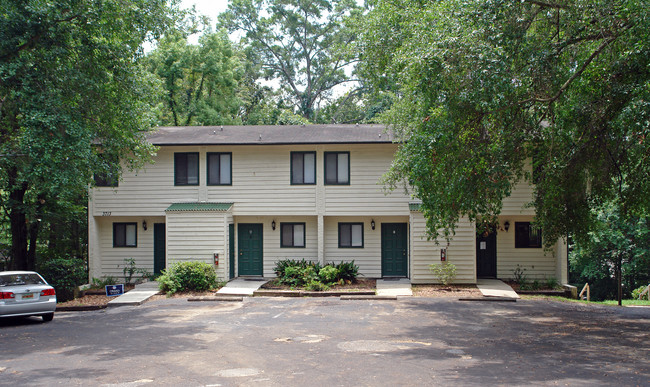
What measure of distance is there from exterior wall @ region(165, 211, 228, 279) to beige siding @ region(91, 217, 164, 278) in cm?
215

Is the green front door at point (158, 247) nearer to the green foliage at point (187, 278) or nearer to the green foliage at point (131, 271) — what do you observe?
the green foliage at point (131, 271)

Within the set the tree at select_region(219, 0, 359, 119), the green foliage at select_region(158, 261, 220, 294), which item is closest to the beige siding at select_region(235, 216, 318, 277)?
the green foliage at select_region(158, 261, 220, 294)

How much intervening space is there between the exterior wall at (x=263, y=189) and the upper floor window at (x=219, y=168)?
7.9 inches

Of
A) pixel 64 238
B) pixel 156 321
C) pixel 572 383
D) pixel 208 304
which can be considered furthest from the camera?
pixel 64 238

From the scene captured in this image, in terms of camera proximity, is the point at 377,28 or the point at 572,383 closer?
the point at 572,383

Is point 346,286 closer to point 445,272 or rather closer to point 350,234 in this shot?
point 350,234

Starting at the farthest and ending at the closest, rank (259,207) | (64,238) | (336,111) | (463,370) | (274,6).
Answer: (274,6) < (336,111) < (64,238) < (259,207) < (463,370)

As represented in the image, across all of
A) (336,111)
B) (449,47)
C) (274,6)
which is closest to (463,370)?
(449,47)

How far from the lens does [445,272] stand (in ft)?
64.9

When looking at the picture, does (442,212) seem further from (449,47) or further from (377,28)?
(377,28)

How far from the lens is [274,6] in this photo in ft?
169

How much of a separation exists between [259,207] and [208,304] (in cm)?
538

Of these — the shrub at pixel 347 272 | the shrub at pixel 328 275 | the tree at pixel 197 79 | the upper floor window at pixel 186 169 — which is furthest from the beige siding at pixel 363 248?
the tree at pixel 197 79

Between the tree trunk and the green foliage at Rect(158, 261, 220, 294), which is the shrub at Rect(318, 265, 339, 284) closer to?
the green foliage at Rect(158, 261, 220, 294)
